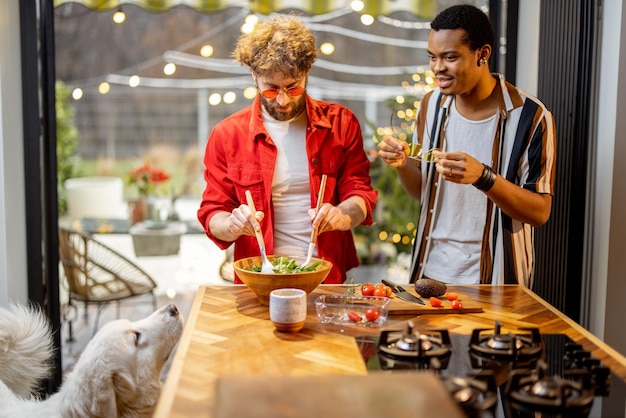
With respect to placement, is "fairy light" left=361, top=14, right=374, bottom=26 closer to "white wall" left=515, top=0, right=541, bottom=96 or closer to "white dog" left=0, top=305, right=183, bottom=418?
"white wall" left=515, top=0, right=541, bottom=96

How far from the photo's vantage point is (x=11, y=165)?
318 centimetres

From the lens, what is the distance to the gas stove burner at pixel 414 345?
1688 millimetres

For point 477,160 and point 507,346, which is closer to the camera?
point 507,346

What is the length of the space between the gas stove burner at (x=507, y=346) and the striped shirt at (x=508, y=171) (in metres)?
0.79

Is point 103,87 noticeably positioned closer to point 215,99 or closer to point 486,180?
point 215,99

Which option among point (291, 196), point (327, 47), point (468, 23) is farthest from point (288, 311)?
point (327, 47)

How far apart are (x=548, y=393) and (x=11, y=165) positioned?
2.62 meters

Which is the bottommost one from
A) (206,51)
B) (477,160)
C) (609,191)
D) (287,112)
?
(609,191)

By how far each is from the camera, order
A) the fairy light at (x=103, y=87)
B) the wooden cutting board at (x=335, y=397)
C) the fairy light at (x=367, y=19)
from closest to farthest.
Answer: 1. the wooden cutting board at (x=335, y=397)
2. the fairy light at (x=367, y=19)
3. the fairy light at (x=103, y=87)

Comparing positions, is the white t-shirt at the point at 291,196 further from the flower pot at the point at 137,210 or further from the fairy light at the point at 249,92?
the flower pot at the point at 137,210

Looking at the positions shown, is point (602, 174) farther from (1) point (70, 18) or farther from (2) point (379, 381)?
(1) point (70, 18)

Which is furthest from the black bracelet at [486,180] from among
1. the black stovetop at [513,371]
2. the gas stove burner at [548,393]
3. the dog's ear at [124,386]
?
the dog's ear at [124,386]

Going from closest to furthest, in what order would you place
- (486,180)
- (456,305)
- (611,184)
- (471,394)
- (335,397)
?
(335,397), (471,394), (456,305), (486,180), (611,184)

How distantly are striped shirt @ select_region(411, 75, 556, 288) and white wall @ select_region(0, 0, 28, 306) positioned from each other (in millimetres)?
1824
